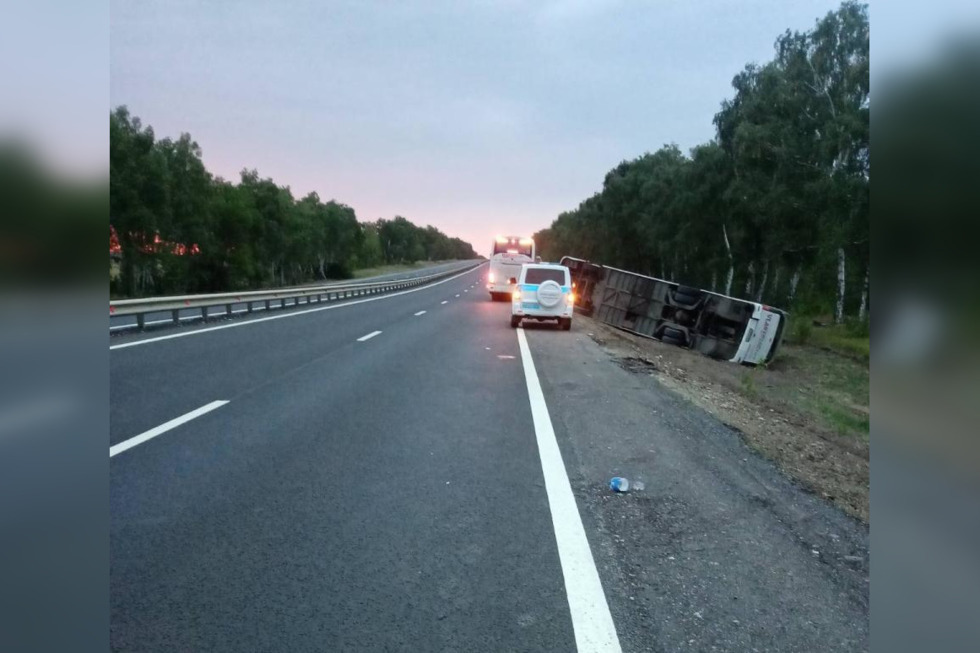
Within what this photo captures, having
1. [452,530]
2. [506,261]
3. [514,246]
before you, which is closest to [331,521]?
[452,530]

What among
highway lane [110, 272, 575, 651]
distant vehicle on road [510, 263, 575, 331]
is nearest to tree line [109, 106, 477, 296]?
distant vehicle on road [510, 263, 575, 331]

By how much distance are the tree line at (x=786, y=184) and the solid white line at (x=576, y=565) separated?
51.1 feet

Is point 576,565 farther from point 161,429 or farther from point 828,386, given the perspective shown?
point 828,386

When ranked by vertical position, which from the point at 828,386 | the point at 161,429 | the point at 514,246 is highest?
the point at 514,246

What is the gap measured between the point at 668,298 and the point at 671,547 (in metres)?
20.6

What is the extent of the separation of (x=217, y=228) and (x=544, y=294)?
2309 inches

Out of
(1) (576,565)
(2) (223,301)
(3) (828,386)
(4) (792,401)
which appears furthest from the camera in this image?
(2) (223,301)

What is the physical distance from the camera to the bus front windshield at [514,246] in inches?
1786

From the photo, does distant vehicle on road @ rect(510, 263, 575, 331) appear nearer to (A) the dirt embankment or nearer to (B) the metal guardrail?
(A) the dirt embankment

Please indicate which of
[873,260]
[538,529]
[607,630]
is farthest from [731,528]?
[873,260]

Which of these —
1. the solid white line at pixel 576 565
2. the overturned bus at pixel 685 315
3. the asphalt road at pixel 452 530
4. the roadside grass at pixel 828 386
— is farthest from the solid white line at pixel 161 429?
the overturned bus at pixel 685 315

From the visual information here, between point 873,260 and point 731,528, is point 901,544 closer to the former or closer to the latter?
point 873,260

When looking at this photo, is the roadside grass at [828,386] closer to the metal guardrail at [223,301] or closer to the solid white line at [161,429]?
the solid white line at [161,429]

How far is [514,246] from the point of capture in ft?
150
